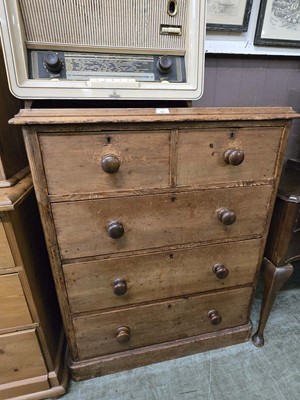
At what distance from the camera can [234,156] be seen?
724 millimetres

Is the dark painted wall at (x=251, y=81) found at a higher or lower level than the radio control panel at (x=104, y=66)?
lower

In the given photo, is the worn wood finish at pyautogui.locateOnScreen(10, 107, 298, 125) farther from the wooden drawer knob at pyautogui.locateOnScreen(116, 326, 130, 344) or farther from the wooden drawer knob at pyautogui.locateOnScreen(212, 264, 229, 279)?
the wooden drawer knob at pyautogui.locateOnScreen(116, 326, 130, 344)

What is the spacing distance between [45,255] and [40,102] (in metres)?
0.58

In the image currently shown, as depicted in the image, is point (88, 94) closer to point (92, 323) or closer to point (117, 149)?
point (117, 149)

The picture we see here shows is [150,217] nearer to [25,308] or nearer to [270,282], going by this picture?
[25,308]

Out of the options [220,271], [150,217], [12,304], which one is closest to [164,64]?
[150,217]

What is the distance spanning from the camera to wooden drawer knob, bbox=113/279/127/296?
0.82 m

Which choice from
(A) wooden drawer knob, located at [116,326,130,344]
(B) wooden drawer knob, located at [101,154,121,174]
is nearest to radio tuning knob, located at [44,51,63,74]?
(B) wooden drawer knob, located at [101,154,121,174]

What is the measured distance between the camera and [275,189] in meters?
0.85

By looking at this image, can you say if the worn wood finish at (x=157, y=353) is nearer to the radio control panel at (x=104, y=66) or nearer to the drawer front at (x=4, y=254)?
the drawer front at (x=4, y=254)

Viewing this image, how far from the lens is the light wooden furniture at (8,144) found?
717 millimetres

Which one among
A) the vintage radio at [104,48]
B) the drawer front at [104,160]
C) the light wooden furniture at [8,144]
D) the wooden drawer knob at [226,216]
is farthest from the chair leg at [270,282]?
the light wooden furniture at [8,144]

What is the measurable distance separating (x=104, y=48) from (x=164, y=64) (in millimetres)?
178

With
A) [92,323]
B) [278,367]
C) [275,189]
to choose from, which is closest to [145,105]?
[275,189]
